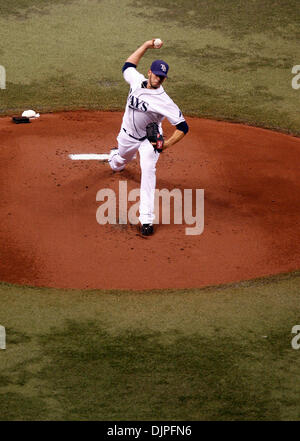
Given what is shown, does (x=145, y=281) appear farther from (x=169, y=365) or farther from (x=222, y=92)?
(x=222, y=92)

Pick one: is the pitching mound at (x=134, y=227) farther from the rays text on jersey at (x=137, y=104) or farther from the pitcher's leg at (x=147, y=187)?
the rays text on jersey at (x=137, y=104)

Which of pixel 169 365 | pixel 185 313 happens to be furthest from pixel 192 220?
pixel 169 365

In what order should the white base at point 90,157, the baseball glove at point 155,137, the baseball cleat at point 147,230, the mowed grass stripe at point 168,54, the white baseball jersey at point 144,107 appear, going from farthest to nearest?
the mowed grass stripe at point 168,54
the white base at point 90,157
the baseball cleat at point 147,230
the white baseball jersey at point 144,107
the baseball glove at point 155,137

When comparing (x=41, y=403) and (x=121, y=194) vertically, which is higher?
(x=121, y=194)

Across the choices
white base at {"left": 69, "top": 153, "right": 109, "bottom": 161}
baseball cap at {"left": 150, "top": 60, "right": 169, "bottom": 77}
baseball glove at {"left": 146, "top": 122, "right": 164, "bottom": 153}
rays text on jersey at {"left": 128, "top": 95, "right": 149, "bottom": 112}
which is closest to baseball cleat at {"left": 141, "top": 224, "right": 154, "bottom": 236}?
baseball glove at {"left": 146, "top": 122, "right": 164, "bottom": 153}

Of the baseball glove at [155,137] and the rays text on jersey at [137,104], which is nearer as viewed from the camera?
the baseball glove at [155,137]

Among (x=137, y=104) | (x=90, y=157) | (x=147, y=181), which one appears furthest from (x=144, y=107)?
(x=90, y=157)

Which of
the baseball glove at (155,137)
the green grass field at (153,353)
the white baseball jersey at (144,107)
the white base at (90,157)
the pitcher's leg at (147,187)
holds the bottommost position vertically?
Result: the green grass field at (153,353)

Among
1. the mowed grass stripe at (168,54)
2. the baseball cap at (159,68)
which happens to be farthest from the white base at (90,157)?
the baseball cap at (159,68)
